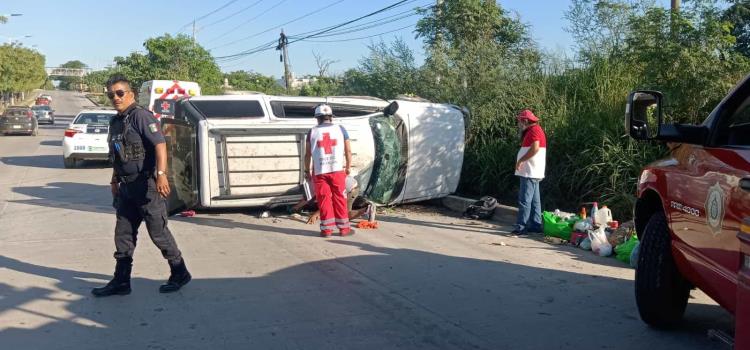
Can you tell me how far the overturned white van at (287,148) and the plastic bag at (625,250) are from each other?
3598mm

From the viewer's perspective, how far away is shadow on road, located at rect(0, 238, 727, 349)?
174 inches

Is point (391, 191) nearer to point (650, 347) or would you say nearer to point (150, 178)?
point (150, 178)

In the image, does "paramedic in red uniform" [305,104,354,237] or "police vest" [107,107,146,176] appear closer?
"police vest" [107,107,146,176]

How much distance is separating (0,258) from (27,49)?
76.3 metres

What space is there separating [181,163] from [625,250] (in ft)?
18.5

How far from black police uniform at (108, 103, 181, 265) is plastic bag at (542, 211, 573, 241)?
14.7 feet

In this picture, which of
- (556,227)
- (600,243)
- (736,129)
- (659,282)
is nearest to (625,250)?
(600,243)

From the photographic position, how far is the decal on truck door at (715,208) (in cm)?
338

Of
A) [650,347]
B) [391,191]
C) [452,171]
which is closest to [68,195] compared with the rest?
[391,191]

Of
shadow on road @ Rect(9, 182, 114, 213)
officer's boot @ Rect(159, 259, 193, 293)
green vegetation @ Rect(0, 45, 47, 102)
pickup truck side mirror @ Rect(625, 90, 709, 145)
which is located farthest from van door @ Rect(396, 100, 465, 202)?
green vegetation @ Rect(0, 45, 47, 102)

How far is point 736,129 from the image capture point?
4168mm

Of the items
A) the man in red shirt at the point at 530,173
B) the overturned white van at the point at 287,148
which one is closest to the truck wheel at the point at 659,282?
the man in red shirt at the point at 530,173

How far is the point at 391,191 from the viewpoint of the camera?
31.9 ft

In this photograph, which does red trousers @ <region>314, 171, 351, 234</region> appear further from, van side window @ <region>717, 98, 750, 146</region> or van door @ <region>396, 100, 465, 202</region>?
van side window @ <region>717, 98, 750, 146</region>
